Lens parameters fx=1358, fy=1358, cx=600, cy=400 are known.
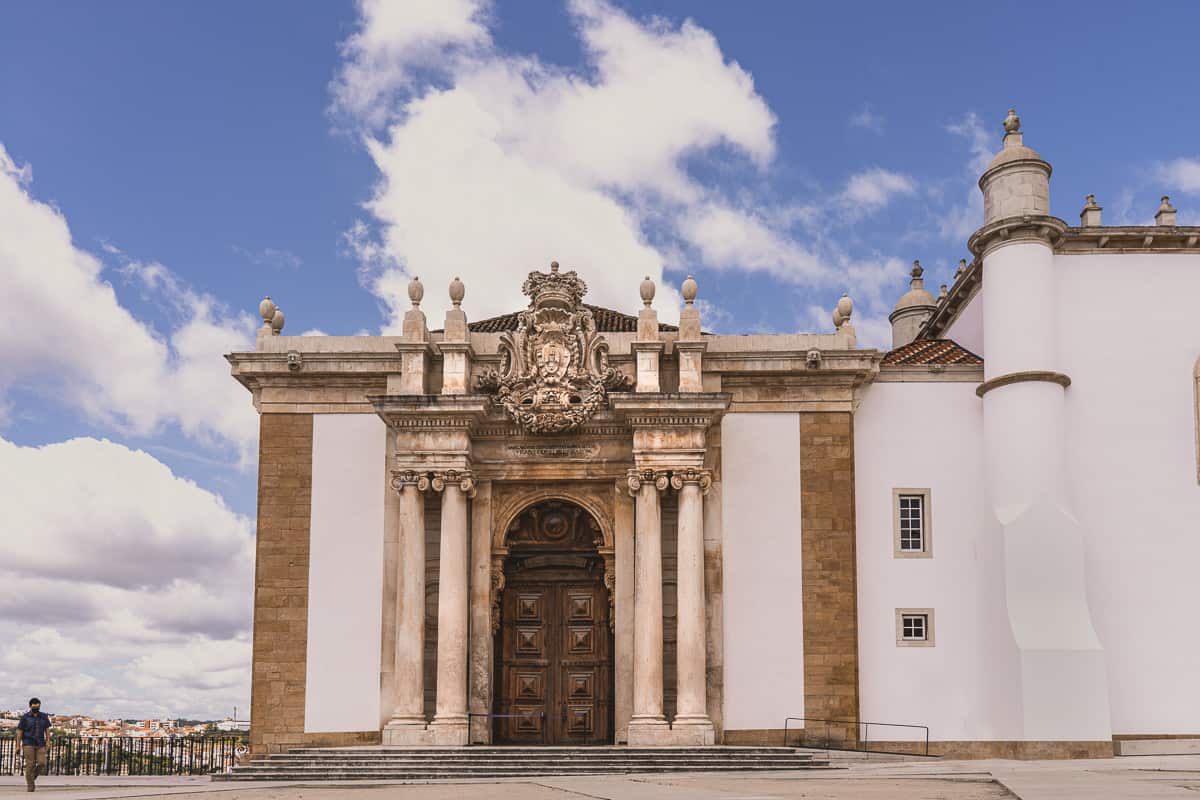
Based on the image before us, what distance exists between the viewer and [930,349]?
27500 mm

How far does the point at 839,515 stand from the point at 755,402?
8.32 feet

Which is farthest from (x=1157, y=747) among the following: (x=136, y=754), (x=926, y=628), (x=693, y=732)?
(x=136, y=754)

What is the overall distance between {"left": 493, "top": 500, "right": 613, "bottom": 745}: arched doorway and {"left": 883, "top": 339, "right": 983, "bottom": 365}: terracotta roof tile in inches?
274

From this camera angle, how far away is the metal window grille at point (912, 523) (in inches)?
971

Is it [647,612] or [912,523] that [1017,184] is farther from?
[647,612]

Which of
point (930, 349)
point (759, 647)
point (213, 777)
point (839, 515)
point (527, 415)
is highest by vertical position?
point (930, 349)

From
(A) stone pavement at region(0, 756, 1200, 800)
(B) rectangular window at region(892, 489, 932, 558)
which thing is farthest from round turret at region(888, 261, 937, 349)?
(A) stone pavement at region(0, 756, 1200, 800)

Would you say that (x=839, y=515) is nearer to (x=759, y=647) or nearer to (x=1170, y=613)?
(x=759, y=647)

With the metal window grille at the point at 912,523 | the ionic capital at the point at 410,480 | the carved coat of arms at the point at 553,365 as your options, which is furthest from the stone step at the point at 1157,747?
the ionic capital at the point at 410,480

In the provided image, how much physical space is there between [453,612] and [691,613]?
4.07 meters

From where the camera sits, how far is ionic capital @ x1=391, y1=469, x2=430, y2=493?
77.3ft

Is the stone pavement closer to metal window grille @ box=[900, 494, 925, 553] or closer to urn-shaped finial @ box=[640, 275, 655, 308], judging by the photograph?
metal window grille @ box=[900, 494, 925, 553]

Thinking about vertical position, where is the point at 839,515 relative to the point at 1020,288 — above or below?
below

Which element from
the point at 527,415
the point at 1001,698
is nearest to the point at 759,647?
the point at 1001,698
